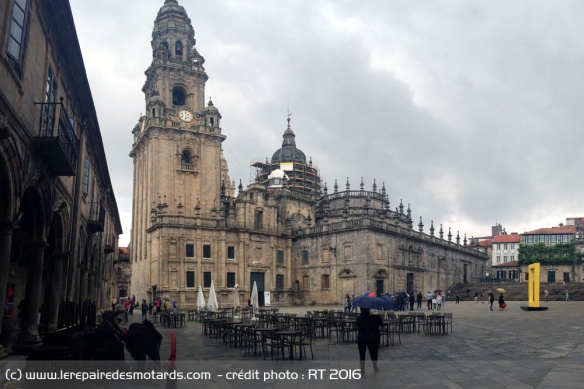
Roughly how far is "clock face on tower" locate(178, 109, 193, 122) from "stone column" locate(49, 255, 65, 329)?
4123cm

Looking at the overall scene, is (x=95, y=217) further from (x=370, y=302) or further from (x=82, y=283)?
(x=370, y=302)

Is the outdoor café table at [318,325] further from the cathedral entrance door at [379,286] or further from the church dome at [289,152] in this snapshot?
the church dome at [289,152]

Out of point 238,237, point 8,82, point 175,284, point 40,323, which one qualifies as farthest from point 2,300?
point 238,237

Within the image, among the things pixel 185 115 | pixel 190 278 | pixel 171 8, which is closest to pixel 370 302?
pixel 190 278

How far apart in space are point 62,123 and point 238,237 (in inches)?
1549

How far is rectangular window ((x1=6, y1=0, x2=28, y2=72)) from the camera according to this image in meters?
9.55

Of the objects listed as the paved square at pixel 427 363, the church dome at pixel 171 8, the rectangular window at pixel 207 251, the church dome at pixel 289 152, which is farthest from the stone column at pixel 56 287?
the church dome at pixel 289 152

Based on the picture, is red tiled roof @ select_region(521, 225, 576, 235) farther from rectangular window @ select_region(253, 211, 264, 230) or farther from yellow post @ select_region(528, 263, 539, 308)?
yellow post @ select_region(528, 263, 539, 308)

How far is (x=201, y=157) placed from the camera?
5519 centimetres

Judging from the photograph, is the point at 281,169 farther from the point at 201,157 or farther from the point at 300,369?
the point at 300,369

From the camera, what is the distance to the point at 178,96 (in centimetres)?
5744

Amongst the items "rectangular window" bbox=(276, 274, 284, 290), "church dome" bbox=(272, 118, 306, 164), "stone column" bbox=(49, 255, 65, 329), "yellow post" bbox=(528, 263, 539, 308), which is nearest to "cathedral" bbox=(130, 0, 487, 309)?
"rectangular window" bbox=(276, 274, 284, 290)

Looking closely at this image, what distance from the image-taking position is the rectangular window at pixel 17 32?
955cm

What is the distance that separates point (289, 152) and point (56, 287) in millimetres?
59256
